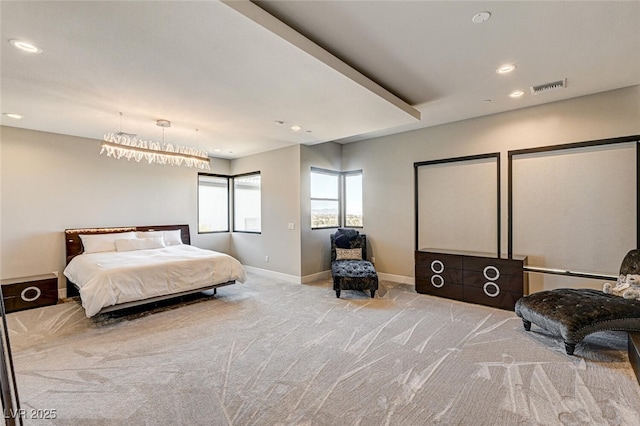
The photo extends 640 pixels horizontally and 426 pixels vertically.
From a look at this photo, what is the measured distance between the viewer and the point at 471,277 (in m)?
4.59

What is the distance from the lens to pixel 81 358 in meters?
2.92

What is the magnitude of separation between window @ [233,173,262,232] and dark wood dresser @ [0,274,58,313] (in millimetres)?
3561

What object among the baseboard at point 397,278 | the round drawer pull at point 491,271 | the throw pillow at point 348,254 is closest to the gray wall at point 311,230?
the throw pillow at point 348,254

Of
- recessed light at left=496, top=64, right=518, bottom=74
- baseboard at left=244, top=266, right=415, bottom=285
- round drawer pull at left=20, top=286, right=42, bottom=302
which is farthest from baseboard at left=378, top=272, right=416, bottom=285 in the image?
round drawer pull at left=20, top=286, right=42, bottom=302

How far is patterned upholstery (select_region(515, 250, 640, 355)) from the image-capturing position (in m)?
2.87

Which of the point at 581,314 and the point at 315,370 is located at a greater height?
the point at 581,314

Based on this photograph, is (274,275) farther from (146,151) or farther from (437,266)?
(146,151)

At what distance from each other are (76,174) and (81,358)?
379 centimetres

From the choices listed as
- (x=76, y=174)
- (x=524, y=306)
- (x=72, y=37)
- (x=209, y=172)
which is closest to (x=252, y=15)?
(x=72, y=37)

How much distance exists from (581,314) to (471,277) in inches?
66.5

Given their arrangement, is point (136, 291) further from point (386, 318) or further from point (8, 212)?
point (386, 318)

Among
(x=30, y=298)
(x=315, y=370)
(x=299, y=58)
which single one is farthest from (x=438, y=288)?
(x=30, y=298)

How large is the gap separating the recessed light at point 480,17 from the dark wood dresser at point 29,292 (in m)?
6.32

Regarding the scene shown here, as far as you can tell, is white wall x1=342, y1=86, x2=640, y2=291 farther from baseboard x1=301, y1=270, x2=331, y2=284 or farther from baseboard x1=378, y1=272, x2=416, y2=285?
baseboard x1=301, y1=270, x2=331, y2=284
